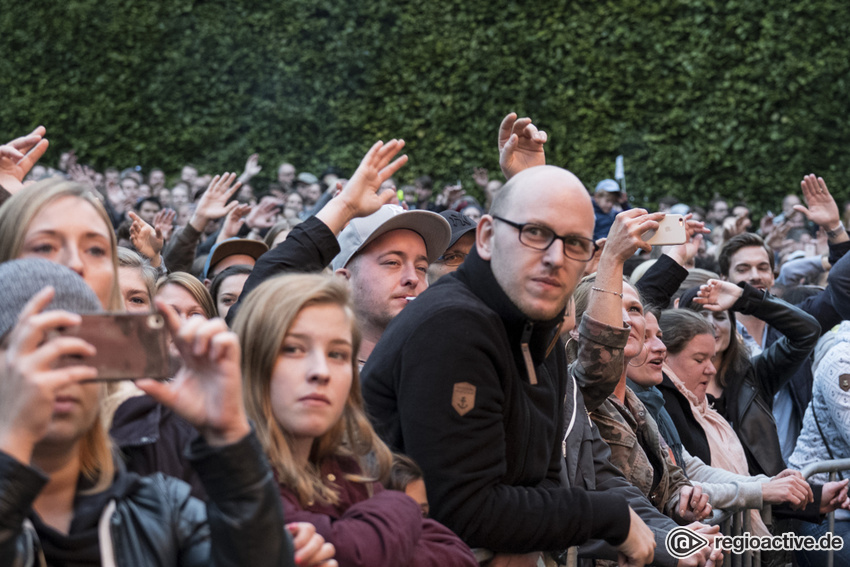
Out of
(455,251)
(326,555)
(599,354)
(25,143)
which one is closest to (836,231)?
(455,251)

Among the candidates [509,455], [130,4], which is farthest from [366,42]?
[509,455]

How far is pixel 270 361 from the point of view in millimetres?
2158

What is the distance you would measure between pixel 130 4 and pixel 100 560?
13.6m

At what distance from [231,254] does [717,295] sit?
2510 mm

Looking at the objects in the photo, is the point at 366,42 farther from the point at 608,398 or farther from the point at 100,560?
the point at 100,560

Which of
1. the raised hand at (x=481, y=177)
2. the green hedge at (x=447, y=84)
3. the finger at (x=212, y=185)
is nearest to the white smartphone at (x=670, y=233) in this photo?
the finger at (x=212, y=185)

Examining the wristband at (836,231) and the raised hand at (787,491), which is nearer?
the raised hand at (787,491)

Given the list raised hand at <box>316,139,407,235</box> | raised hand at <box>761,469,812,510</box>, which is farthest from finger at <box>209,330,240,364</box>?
raised hand at <box>761,469,812,510</box>

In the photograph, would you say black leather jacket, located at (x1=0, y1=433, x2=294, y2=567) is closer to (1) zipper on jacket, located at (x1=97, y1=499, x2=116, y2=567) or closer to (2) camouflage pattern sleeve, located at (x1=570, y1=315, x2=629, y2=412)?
(1) zipper on jacket, located at (x1=97, y1=499, x2=116, y2=567)

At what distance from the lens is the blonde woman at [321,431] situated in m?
2.08

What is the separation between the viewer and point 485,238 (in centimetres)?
272

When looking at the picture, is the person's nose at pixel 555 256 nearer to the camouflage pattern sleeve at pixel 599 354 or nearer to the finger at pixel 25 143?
the camouflage pattern sleeve at pixel 599 354

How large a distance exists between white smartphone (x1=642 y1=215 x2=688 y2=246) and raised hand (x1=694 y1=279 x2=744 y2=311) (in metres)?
0.68

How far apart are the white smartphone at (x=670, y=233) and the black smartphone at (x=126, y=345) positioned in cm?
289
